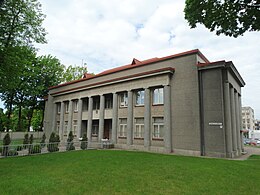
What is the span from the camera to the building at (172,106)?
1633 cm

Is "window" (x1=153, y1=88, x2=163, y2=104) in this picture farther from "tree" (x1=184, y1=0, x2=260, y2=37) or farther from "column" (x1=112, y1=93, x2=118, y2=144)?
"tree" (x1=184, y1=0, x2=260, y2=37)

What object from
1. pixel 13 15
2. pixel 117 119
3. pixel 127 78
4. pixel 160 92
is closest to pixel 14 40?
pixel 13 15

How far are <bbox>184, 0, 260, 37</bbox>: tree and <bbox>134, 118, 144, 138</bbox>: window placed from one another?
12.7m

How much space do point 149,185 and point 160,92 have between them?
13763 millimetres

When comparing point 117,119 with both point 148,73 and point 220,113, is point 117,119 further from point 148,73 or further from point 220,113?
point 220,113

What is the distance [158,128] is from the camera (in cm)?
1944

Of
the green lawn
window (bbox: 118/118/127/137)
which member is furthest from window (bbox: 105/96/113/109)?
the green lawn

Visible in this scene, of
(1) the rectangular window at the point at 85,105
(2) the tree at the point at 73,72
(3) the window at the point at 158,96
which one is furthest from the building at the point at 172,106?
(2) the tree at the point at 73,72

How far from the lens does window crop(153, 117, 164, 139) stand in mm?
19125

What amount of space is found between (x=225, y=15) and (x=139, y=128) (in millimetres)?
14136

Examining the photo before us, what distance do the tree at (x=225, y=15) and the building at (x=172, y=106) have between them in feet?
23.0

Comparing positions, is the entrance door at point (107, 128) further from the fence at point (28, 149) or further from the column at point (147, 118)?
the column at point (147, 118)

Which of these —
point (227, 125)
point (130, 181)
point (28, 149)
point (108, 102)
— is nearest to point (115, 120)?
point (108, 102)

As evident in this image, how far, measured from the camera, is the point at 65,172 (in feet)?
29.5
